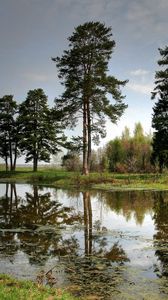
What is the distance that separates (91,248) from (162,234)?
356 centimetres

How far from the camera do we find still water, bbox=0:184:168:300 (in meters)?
8.62

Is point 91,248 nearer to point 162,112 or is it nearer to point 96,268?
point 96,268

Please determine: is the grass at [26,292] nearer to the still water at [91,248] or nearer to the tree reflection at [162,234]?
the still water at [91,248]

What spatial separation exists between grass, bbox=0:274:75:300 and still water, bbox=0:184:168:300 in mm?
534

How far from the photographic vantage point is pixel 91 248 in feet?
39.7

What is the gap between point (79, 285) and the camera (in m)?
8.46

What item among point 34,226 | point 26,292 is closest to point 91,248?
point 34,226

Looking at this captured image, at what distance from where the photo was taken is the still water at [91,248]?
862cm

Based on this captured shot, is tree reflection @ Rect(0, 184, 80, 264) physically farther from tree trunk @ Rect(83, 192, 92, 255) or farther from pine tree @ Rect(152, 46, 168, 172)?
pine tree @ Rect(152, 46, 168, 172)

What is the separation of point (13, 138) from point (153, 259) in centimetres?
5603

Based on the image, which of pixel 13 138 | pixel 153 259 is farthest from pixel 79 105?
pixel 153 259

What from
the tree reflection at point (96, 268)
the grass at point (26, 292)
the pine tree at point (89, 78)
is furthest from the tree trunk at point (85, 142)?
the grass at point (26, 292)

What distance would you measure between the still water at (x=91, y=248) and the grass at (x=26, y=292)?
534 millimetres

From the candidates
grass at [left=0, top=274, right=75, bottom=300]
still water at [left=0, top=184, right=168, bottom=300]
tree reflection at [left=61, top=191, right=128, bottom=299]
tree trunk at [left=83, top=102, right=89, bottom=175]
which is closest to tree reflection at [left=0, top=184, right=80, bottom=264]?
still water at [left=0, top=184, right=168, bottom=300]
